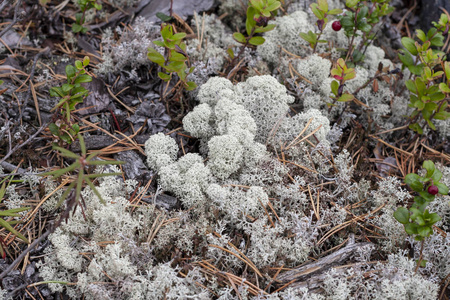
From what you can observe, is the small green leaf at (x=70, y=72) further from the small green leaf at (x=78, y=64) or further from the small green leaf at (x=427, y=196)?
the small green leaf at (x=427, y=196)

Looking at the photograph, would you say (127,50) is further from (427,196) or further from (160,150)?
(427,196)

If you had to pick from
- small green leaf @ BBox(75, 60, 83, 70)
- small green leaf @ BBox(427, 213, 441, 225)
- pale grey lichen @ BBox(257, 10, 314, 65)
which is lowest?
small green leaf @ BBox(427, 213, 441, 225)

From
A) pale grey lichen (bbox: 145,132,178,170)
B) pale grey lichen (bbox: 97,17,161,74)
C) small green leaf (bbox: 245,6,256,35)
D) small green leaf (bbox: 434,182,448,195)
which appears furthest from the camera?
pale grey lichen (bbox: 97,17,161,74)

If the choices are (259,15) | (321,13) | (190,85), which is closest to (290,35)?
(321,13)

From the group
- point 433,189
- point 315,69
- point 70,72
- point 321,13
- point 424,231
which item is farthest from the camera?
point 315,69

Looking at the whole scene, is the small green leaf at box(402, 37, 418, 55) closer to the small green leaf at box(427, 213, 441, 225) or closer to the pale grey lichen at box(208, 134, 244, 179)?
the small green leaf at box(427, 213, 441, 225)

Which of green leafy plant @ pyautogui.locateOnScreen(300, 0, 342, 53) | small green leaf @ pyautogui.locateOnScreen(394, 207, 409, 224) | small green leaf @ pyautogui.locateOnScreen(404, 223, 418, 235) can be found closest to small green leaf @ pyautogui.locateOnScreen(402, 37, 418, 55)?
green leafy plant @ pyautogui.locateOnScreen(300, 0, 342, 53)

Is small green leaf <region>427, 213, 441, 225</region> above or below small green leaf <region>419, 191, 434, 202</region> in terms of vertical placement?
below

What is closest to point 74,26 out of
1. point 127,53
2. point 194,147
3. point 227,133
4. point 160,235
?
point 127,53

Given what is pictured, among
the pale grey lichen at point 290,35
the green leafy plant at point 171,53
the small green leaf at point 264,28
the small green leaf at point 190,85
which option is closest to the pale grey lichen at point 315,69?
the pale grey lichen at point 290,35
